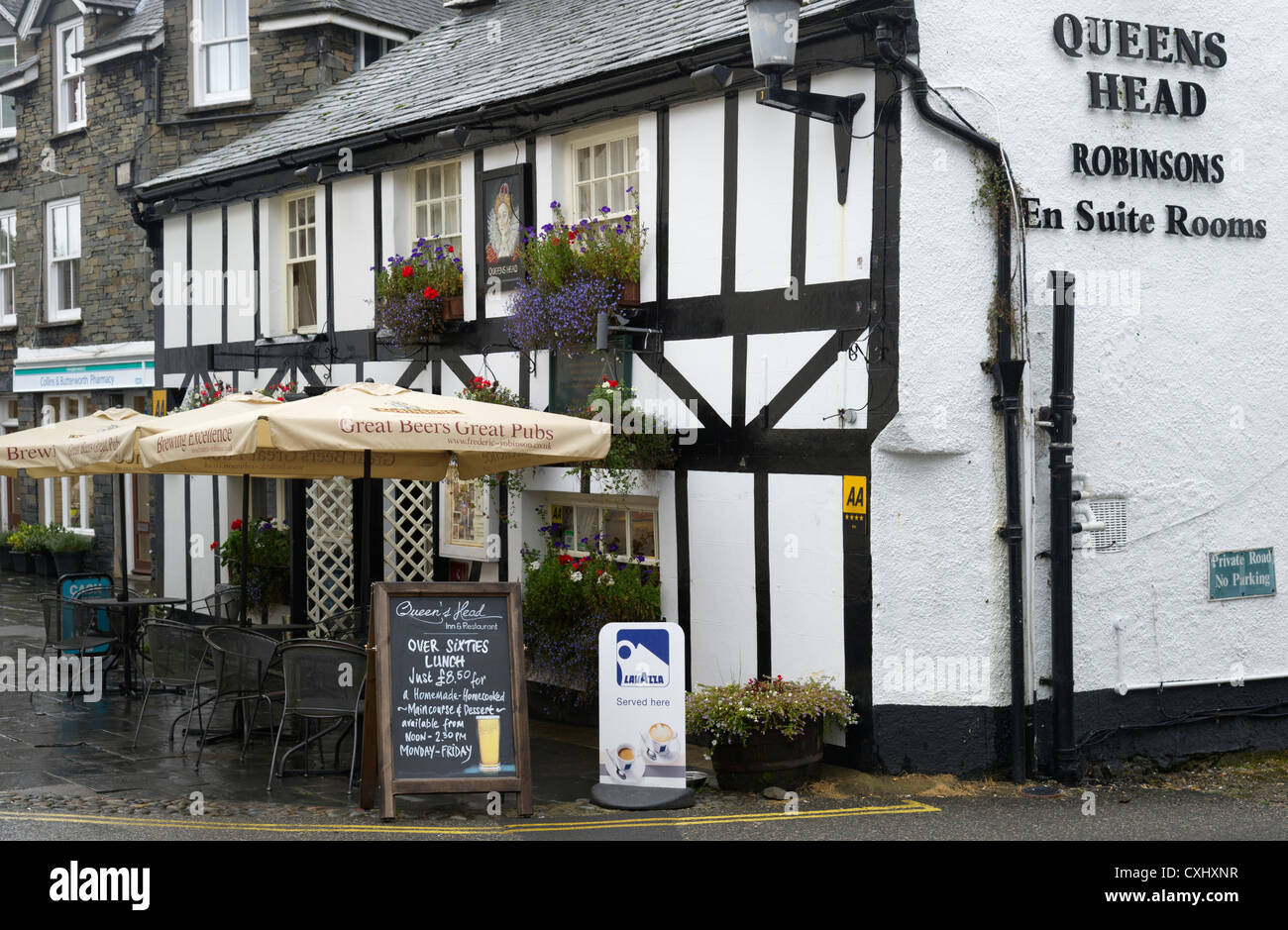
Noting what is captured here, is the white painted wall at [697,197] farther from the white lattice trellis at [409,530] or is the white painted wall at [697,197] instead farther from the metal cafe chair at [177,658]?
the metal cafe chair at [177,658]

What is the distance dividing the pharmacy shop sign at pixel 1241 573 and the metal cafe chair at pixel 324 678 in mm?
5863

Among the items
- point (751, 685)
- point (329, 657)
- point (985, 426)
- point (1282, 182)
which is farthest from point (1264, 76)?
point (329, 657)

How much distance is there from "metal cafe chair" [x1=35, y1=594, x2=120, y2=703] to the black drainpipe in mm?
7426

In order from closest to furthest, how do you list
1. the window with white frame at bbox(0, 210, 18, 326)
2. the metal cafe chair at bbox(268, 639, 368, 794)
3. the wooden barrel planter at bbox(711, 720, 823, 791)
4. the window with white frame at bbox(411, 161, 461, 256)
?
the metal cafe chair at bbox(268, 639, 368, 794) → the wooden barrel planter at bbox(711, 720, 823, 791) → the window with white frame at bbox(411, 161, 461, 256) → the window with white frame at bbox(0, 210, 18, 326)

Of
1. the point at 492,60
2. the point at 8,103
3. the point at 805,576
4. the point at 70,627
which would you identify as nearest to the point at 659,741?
the point at 805,576

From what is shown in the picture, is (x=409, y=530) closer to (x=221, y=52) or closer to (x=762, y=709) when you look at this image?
(x=762, y=709)

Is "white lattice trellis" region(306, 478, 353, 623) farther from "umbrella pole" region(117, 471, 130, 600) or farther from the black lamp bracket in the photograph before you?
the black lamp bracket

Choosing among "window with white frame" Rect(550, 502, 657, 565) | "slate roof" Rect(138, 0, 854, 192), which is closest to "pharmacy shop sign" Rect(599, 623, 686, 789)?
"window with white frame" Rect(550, 502, 657, 565)

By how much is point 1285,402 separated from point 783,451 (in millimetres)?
3747

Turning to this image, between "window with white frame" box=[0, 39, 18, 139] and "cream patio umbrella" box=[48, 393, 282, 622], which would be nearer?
"cream patio umbrella" box=[48, 393, 282, 622]

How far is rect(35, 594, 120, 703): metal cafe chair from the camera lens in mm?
11664

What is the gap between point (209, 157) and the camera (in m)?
16.2

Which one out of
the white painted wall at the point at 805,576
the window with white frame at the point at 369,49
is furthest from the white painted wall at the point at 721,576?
the window with white frame at the point at 369,49

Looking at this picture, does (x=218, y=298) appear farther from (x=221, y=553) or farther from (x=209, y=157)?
(x=221, y=553)
